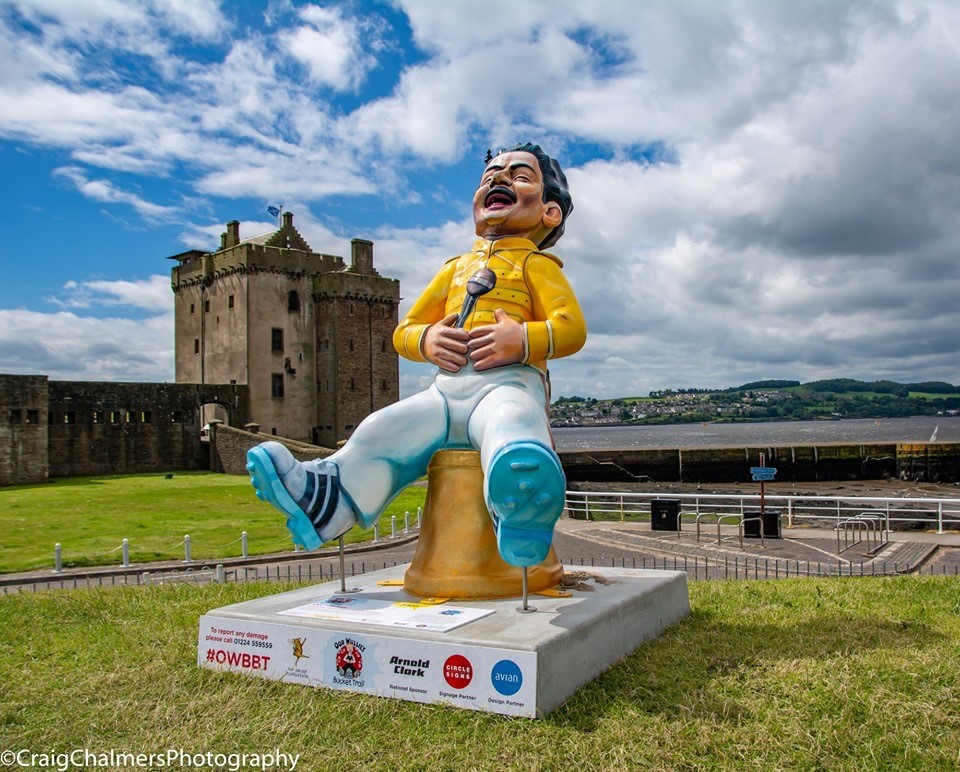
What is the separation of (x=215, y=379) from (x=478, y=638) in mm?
49459

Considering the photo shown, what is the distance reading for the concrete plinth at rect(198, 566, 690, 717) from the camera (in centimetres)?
537

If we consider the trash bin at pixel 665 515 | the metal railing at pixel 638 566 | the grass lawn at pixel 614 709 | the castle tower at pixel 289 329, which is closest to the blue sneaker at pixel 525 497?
the grass lawn at pixel 614 709

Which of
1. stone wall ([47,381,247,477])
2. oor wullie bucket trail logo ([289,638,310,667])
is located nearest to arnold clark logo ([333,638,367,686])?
oor wullie bucket trail logo ([289,638,310,667])

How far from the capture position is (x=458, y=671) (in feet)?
18.0

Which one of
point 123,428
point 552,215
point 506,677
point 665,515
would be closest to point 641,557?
point 665,515

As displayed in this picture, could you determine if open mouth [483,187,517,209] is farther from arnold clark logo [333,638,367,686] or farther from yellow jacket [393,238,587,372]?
arnold clark logo [333,638,367,686]

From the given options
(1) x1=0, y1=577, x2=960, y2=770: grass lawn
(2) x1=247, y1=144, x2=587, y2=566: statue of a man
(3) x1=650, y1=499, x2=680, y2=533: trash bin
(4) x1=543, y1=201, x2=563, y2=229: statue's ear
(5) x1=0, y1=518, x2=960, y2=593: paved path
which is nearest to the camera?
(1) x1=0, y1=577, x2=960, y2=770: grass lawn

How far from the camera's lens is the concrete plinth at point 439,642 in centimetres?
537

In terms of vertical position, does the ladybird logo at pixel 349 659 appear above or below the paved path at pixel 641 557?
above

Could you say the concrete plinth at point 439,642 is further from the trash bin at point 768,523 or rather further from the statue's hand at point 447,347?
the trash bin at point 768,523

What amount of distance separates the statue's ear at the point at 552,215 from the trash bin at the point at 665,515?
11.2 metres

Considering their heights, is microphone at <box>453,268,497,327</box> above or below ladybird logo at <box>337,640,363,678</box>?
above

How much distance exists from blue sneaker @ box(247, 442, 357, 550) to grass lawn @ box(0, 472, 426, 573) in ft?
36.5

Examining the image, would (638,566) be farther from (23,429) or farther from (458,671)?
(23,429)
